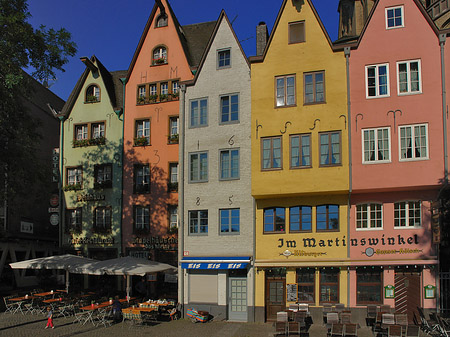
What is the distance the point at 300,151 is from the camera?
22.3 metres

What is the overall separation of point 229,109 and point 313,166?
19.2 feet

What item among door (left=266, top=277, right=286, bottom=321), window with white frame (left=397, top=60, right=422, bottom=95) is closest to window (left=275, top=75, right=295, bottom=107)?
window with white frame (left=397, top=60, right=422, bottom=95)

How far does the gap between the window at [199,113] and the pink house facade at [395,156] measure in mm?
7963

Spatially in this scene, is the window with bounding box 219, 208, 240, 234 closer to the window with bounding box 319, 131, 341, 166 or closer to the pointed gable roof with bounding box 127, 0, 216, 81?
the window with bounding box 319, 131, 341, 166

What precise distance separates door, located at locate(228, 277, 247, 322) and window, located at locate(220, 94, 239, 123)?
8.37 m

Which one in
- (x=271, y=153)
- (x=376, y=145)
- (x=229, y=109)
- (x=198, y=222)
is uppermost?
(x=229, y=109)

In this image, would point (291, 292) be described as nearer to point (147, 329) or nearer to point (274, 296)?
point (274, 296)

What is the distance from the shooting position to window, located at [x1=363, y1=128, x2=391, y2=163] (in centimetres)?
2111

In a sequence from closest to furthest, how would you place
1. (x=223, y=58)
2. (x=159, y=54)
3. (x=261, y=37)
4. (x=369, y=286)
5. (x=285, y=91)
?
(x=369, y=286) → (x=285, y=91) → (x=223, y=58) → (x=261, y=37) → (x=159, y=54)

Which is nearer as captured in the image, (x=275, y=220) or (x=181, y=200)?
(x=275, y=220)

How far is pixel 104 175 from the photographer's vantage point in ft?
102

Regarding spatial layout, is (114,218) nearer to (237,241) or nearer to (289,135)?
(237,241)

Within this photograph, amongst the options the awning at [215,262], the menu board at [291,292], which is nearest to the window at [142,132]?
the awning at [215,262]

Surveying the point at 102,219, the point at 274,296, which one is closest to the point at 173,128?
the point at 102,219
